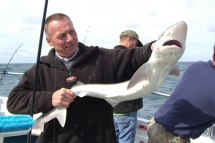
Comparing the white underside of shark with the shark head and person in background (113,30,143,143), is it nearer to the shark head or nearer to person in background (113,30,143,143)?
the shark head

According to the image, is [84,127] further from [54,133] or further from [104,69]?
[104,69]

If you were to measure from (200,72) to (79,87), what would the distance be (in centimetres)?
134

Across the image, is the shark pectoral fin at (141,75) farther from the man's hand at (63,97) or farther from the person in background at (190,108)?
the person in background at (190,108)

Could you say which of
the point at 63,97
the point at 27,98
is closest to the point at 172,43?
the point at 63,97

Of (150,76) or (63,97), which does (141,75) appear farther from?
(63,97)

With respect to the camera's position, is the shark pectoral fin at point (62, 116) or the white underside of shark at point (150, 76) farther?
the shark pectoral fin at point (62, 116)

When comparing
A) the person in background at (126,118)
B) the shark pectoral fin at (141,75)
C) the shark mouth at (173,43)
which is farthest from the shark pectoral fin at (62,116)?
the person in background at (126,118)

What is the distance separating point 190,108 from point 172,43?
124 centimetres

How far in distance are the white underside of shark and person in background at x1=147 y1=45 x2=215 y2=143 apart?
0.78m

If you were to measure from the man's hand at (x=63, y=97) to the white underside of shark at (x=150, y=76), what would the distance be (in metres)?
0.07

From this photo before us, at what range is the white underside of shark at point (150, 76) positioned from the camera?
1915 millimetres

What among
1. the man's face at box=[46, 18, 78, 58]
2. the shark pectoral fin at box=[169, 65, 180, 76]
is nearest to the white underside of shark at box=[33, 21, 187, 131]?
the shark pectoral fin at box=[169, 65, 180, 76]

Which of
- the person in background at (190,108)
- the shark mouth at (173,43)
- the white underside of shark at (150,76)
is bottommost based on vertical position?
the person in background at (190,108)

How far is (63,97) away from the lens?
2.46 m
